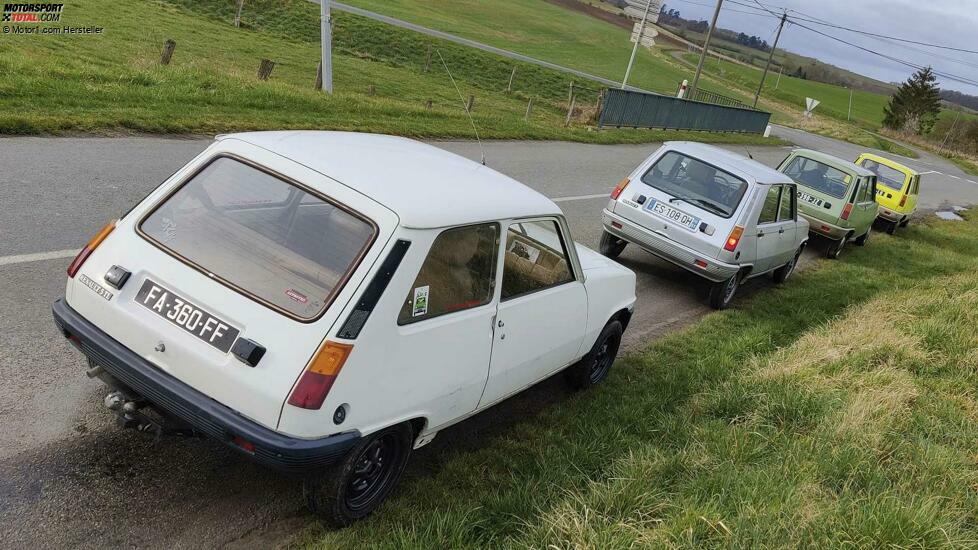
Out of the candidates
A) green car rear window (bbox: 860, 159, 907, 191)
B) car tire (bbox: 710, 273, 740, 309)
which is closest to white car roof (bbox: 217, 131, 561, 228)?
car tire (bbox: 710, 273, 740, 309)

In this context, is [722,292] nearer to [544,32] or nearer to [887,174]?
[887,174]

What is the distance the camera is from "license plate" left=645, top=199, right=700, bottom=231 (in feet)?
26.9

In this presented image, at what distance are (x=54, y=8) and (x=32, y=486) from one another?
2866 cm

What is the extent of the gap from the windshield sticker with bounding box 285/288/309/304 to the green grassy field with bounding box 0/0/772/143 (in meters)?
7.63

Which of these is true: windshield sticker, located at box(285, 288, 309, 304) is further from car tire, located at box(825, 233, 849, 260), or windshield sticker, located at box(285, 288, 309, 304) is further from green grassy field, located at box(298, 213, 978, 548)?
car tire, located at box(825, 233, 849, 260)

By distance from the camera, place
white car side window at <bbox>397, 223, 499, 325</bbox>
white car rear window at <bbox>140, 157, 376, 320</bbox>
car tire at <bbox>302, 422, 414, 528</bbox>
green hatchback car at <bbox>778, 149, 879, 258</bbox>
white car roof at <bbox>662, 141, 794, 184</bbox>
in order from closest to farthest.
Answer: white car rear window at <bbox>140, 157, 376, 320</bbox>, car tire at <bbox>302, 422, 414, 528</bbox>, white car side window at <bbox>397, 223, 499, 325</bbox>, white car roof at <bbox>662, 141, 794, 184</bbox>, green hatchback car at <bbox>778, 149, 879, 258</bbox>

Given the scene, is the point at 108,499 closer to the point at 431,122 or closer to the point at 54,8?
the point at 431,122

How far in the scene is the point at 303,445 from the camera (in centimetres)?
303

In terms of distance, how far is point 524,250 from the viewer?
429 centimetres

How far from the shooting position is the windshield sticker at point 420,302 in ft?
11.2

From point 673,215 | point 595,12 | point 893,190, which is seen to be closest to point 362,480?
point 673,215

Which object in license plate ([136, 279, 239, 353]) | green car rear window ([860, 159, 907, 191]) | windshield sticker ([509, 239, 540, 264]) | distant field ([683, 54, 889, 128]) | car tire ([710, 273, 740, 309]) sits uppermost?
distant field ([683, 54, 889, 128])

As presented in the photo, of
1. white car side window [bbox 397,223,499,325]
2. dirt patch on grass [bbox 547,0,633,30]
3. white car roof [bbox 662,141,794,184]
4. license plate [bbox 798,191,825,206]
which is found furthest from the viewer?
dirt patch on grass [bbox 547,0,633,30]

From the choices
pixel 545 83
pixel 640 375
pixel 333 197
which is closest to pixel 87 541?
pixel 333 197
